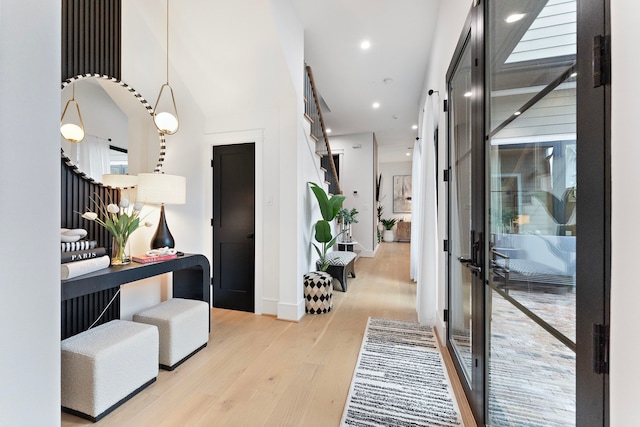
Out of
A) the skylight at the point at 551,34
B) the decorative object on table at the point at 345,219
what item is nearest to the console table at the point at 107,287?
the skylight at the point at 551,34

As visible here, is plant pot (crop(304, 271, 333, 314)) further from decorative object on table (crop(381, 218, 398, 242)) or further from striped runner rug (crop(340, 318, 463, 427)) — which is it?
decorative object on table (crop(381, 218, 398, 242))

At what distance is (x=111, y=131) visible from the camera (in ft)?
7.86

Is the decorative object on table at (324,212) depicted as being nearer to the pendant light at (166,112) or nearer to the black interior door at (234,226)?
the black interior door at (234,226)

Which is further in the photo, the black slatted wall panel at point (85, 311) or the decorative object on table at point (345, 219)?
the decorative object on table at point (345, 219)

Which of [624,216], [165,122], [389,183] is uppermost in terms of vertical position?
[389,183]

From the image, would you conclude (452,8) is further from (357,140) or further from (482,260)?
(357,140)

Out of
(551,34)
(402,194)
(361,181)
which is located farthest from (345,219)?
(402,194)

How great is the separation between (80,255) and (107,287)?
11.7 inches

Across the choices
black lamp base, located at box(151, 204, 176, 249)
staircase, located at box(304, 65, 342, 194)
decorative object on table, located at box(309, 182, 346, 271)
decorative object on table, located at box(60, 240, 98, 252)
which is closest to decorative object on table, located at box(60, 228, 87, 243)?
decorative object on table, located at box(60, 240, 98, 252)

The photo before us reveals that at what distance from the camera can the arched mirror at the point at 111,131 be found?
211 centimetres

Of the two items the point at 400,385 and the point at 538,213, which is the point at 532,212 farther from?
the point at 400,385

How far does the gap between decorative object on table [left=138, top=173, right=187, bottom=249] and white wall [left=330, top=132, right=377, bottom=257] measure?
5.23m

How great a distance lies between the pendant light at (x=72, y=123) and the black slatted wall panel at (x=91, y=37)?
178 millimetres

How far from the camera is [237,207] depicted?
331 centimetres
